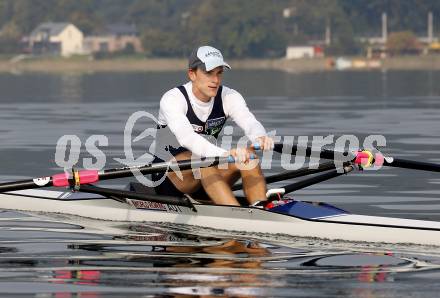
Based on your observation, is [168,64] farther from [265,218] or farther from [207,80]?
[265,218]

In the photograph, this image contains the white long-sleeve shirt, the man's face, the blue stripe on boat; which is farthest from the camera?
the man's face

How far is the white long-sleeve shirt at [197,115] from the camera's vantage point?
13594mm

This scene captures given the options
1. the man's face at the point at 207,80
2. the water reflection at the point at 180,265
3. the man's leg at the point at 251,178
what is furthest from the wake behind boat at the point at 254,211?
the man's face at the point at 207,80

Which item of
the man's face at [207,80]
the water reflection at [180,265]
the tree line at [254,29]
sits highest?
the tree line at [254,29]

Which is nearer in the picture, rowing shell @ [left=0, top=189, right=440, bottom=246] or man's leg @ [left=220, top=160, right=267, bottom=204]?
rowing shell @ [left=0, top=189, right=440, bottom=246]

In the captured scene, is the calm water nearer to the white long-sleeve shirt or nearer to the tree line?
the white long-sleeve shirt

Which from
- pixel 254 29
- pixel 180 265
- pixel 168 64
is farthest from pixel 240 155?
pixel 254 29

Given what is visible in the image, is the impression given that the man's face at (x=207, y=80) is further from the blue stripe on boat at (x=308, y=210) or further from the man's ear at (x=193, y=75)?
the blue stripe on boat at (x=308, y=210)

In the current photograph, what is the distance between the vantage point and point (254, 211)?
1341 cm

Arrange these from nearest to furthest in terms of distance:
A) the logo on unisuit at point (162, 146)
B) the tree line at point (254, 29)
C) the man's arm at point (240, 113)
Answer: the man's arm at point (240, 113) < the logo on unisuit at point (162, 146) < the tree line at point (254, 29)

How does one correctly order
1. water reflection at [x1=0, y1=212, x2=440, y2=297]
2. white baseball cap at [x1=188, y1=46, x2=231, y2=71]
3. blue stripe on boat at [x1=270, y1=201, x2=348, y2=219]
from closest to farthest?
water reflection at [x1=0, y1=212, x2=440, y2=297] → blue stripe on boat at [x1=270, y1=201, x2=348, y2=219] → white baseball cap at [x1=188, y1=46, x2=231, y2=71]

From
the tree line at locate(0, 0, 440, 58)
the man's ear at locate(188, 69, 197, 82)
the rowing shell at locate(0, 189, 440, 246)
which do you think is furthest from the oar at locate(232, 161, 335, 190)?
the tree line at locate(0, 0, 440, 58)

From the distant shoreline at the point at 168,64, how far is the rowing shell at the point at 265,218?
464ft

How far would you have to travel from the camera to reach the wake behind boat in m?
12.6
